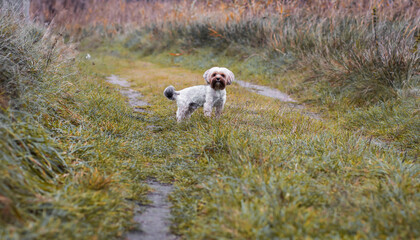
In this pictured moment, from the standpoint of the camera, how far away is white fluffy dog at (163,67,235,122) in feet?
16.9

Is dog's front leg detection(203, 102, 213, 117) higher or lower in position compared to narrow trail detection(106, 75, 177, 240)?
lower

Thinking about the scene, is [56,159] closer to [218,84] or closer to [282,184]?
[282,184]

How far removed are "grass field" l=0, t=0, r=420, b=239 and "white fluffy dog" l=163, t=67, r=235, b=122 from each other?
29 cm

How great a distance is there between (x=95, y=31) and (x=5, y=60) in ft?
58.7

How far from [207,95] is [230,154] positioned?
84.8 inches

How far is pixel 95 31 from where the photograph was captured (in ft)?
66.6

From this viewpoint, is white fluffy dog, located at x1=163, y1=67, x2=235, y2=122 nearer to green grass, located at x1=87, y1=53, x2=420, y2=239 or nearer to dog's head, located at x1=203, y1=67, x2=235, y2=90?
dog's head, located at x1=203, y1=67, x2=235, y2=90

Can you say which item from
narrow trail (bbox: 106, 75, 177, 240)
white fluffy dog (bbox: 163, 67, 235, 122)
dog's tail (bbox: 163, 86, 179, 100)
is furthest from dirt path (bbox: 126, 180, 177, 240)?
dog's tail (bbox: 163, 86, 179, 100)

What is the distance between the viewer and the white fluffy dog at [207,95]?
16.9ft

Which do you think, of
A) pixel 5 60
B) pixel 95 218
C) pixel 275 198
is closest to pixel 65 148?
pixel 95 218

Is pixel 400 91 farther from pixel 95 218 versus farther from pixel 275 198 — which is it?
pixel 95 218

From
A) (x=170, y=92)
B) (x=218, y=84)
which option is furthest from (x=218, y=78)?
(x=170, y=92)

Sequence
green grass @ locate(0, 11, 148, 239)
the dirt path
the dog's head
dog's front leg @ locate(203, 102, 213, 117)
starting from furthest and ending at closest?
1. dog's front leg @ locate(203, 102, 213, 117)
2. the dog's head
3. the dirt path
4. green grass @ locate(0, 11, 148, 239)

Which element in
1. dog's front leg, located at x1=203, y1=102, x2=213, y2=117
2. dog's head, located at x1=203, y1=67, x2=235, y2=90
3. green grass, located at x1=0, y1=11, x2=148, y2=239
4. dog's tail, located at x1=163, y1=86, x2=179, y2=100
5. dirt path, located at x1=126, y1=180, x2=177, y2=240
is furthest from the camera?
dog's tail, located at x1=163, y1=86, x2=179, y2=100
